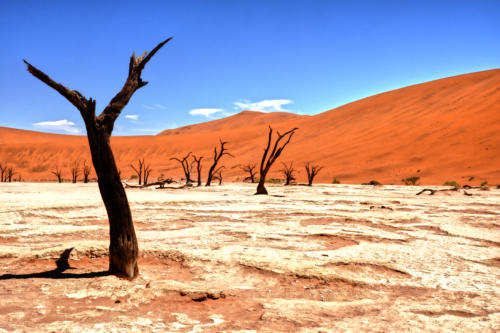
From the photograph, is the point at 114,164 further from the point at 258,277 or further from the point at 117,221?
the point at 258,277

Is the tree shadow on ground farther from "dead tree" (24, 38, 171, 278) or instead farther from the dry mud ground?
"dead tree" (24, 38, 171, 278)

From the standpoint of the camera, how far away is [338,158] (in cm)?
2752

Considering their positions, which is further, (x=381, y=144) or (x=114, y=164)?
(x=381, y=144)

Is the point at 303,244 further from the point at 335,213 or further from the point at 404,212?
the point at 404,212

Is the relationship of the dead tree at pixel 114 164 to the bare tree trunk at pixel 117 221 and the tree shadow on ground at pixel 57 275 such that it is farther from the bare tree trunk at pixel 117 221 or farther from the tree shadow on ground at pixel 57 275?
the tree shadow on ground at pixel 57 275

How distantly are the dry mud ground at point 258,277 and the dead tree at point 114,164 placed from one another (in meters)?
0.20

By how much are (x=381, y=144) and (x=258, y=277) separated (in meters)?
26.9

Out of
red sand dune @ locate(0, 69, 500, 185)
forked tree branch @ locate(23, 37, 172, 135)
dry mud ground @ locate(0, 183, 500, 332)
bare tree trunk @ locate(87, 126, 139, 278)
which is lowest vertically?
dry mud ground @ locate(0, 183, 500, 332)

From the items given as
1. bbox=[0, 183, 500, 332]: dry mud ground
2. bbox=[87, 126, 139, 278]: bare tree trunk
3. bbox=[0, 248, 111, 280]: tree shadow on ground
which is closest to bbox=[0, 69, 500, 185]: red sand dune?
bbox=[0, 183, 500, 332]: dry mud ground

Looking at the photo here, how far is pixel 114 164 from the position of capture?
297 centimetres

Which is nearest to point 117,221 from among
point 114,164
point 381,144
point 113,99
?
point 114,164

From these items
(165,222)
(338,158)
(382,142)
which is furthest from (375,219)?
(382,142)

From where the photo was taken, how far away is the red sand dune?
846 inches

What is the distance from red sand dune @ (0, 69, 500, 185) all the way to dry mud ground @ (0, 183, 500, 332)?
15.3 m
